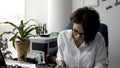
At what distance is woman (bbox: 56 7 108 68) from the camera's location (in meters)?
1.71

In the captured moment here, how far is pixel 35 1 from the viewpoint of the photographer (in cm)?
352

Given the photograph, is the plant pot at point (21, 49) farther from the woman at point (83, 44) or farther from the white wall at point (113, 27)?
the white wall at point (113, 27)

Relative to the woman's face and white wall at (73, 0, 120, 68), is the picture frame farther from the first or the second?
the woman's face

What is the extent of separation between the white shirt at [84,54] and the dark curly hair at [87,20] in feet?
0.36

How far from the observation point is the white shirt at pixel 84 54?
1766 mm

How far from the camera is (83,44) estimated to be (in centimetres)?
182

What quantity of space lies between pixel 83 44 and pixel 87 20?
0.25 m

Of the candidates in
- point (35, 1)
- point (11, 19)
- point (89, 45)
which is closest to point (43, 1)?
point (35, 1)

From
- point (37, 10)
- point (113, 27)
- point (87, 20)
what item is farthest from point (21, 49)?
point (113, 27)

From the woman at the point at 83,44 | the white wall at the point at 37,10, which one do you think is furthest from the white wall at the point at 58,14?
the woman at the point at 83,44

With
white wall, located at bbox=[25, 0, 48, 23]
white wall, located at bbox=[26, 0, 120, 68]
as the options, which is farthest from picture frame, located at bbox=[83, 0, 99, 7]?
white wall, located at bbox=[25, 0, 48, 23]

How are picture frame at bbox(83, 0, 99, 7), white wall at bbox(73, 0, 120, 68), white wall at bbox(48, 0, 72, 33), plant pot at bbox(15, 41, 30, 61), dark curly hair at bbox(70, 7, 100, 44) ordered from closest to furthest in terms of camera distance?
Result: 1. dark curly hair at bbox(70, 7, 100, 44)
2. plant pot at bbox(15, 41, 30, 61)
3. white wall at bbox(73, 0, 120, 68)
4. picture frame at bbox(83, 0, 99, 7)
5. white wall at bbox(48, 0, 72, 33)

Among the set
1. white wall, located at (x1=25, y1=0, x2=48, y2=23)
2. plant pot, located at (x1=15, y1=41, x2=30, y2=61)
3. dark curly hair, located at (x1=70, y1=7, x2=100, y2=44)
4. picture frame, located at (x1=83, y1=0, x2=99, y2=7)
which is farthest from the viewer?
white wall, located at (x1=25, y1=0, x2=48, y2=23)

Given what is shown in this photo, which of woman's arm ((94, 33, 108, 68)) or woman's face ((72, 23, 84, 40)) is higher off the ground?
woman's face ((72, 23, 84, 40))
